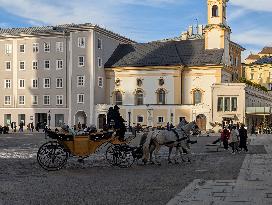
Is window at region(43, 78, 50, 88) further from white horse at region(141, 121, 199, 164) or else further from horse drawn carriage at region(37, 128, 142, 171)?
horse drawn carriage at region(37, 128, 142, 171)

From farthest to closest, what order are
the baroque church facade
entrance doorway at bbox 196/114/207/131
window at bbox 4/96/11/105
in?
window at bbox 4/96/11/105 → the baroque church facade → entrance doorway at bbox 196/114/207/131

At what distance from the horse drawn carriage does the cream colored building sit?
58496mm

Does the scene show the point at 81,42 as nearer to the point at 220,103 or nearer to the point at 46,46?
the point at 46,46

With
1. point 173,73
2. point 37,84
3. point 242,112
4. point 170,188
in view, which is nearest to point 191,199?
point 170,188

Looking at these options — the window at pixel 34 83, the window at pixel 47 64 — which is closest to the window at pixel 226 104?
the window at pixel 47 64

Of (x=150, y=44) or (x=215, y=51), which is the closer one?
(x=215, y=51)

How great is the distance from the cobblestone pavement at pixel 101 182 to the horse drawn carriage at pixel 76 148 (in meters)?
0.37

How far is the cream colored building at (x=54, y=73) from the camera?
7744 cm

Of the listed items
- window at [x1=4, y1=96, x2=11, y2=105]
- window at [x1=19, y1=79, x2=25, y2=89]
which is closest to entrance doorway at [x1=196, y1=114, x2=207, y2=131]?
window at [x1=19, y1=79, x2=25, y2=89]

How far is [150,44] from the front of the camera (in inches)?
3317

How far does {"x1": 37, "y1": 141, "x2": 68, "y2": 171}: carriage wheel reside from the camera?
17.6 metres

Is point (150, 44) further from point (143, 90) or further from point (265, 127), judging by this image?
point (265, 127)

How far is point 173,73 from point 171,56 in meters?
3.78

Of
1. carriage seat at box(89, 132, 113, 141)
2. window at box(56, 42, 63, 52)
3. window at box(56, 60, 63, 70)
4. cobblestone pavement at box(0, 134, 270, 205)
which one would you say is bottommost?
cobblestone pavement at box(0, 134, 270, 205)
